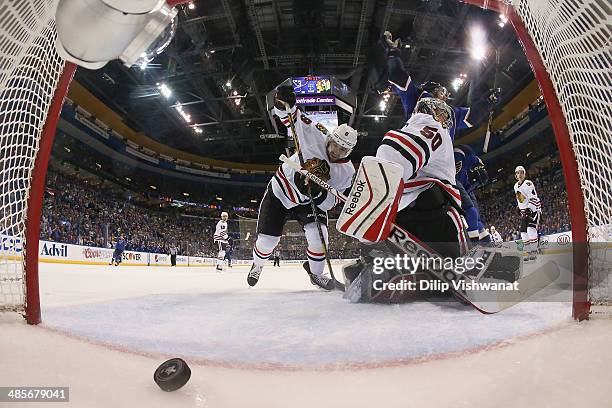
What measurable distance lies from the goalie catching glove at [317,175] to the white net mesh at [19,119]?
1.51m

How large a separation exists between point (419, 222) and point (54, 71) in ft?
4.68

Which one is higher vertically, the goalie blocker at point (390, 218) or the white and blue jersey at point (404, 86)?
the white and blue jersey at point (404, 86)

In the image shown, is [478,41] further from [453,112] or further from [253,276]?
[253,276]

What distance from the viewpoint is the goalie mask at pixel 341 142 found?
2371 millimetres

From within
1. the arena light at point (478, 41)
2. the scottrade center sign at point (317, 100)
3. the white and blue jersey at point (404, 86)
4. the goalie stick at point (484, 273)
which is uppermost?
the arena light at point (478, 41)

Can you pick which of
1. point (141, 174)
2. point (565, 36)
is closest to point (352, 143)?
point (565, 36)

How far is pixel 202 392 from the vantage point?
27.5 inches

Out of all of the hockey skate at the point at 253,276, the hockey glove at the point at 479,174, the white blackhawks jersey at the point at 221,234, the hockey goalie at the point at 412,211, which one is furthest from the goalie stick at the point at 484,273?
the white blackhawks jersey at the point at 221,234

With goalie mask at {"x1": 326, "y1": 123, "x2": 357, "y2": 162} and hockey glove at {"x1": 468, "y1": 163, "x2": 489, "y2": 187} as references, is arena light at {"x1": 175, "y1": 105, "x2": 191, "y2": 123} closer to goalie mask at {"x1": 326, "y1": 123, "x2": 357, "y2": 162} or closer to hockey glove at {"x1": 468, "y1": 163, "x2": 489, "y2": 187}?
hockey glove at {"x1": 468, "y1": 163, "x2": 489, "y2": 187}

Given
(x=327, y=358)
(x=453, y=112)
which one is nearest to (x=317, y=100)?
(x=453, y=112)

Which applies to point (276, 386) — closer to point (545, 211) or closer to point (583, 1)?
point (583, 1)

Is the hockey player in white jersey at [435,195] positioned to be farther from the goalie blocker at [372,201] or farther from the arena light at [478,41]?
the arena light at [478,41]

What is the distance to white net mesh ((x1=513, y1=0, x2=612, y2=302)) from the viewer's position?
1021 millimetres
